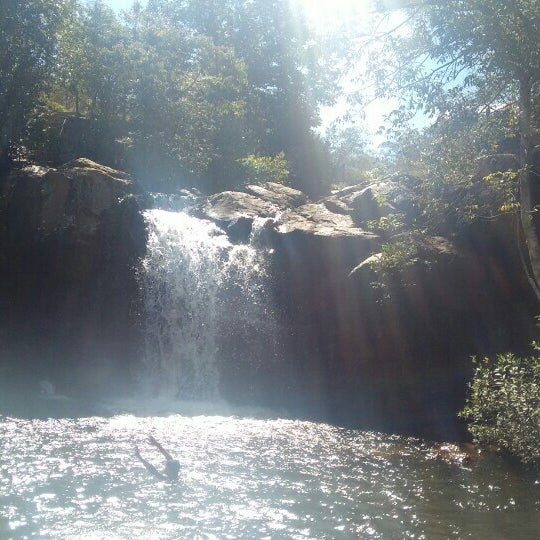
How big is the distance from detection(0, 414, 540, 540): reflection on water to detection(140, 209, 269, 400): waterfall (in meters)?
3.63

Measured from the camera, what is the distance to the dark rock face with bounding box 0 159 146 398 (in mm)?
17688

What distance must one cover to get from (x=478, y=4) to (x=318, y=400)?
10.5 m

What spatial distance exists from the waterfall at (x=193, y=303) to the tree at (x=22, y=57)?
24.0 ft

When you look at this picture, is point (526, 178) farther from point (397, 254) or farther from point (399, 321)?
point (399, 321)

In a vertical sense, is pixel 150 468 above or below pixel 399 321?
below

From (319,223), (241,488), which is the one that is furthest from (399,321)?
(241,488)

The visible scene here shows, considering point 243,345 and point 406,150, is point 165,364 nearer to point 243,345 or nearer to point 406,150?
point 243,345

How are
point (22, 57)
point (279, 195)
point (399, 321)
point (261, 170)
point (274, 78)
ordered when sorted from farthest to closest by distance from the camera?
1. point (274, 78)
2. point (261, 170)
3. point (279, 195)
4. point (22, 57)
5. point (399, 321)

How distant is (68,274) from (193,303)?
3.59m

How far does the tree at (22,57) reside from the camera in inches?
886

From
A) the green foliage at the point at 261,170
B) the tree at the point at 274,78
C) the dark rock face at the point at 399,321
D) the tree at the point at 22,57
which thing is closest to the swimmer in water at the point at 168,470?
the dark rock face at the point at 399,321

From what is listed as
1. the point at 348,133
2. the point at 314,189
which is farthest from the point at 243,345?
the point at 348,133

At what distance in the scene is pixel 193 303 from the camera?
18.5 m

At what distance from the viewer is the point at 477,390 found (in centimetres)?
1273
